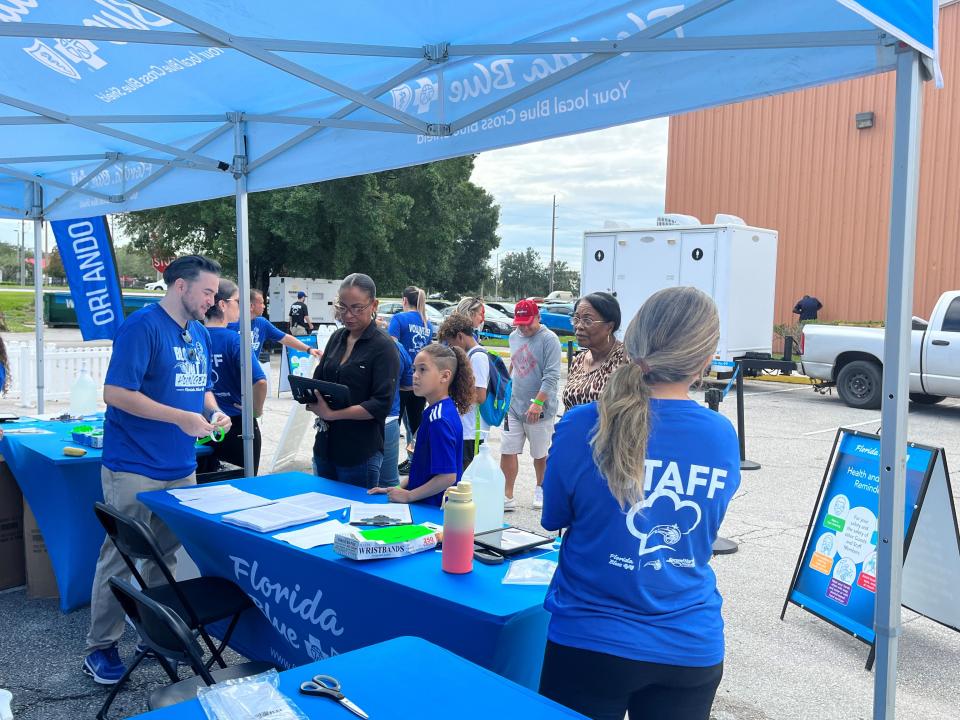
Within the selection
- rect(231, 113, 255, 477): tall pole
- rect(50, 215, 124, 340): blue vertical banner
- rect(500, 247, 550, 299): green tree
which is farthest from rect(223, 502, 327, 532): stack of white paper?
rect(500, 247, 550, 299): green tree

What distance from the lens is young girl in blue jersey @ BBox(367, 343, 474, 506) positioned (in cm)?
300

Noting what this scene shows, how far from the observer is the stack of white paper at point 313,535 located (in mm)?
2645

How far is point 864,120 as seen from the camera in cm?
1805

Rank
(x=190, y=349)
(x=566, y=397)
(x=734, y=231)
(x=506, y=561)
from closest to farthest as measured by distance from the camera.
A: (x=506, y=561) < (x=190, y=349) < (x=566, y=397) < (x=734, y=231)

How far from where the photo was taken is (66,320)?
92.6 ft

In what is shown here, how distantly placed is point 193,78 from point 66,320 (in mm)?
28207

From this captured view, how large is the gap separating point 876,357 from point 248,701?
11.9 m

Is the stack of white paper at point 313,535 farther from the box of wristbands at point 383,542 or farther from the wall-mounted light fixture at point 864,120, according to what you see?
the wall-mounted light fixture at point 864,120

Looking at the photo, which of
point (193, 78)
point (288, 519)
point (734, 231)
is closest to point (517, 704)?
point (288, 519)

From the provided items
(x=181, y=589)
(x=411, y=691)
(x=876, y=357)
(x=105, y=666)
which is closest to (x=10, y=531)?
(x=105, y=666)

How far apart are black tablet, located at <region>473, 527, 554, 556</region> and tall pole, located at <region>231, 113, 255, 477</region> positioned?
2.13 m

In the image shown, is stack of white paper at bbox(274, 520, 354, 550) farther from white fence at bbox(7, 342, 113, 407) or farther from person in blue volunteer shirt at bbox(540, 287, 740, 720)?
white fence at bbox(7, 342, 113, 407)

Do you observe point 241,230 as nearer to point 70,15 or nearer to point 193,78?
point 193,78

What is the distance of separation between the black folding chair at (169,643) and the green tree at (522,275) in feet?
265
